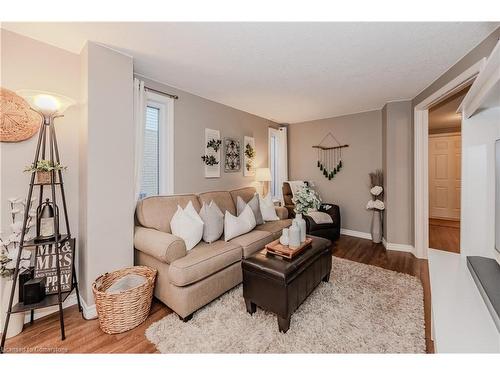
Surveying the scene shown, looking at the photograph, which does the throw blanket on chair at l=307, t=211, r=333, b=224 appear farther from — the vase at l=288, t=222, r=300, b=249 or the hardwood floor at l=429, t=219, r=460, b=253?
the hardwood floor at l=429, t=219, r=460, b=253

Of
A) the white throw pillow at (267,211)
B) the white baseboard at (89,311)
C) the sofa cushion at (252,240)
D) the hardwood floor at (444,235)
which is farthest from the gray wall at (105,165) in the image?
the hardwood floor at (444,235)

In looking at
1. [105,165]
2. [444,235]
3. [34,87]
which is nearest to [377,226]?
[444,235]

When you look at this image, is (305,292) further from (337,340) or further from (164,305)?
(164,305)

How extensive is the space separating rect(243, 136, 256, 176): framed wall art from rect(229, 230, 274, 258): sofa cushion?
1.50 metres

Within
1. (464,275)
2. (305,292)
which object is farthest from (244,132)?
(464,275)

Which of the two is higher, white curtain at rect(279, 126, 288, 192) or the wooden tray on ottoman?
white curtain at rect(279, 126, 288, 192)

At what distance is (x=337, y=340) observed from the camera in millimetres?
1604

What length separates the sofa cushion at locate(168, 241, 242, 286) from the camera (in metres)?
1.81

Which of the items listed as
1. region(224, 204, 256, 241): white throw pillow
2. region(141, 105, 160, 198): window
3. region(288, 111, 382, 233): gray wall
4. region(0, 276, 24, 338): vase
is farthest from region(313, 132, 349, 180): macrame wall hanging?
region(0, 276, 24, 338): vase

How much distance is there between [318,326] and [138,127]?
2573 millimetres

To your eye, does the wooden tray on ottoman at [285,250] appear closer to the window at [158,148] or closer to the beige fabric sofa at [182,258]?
the beige fabric sofa at [182,258]

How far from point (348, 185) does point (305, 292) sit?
2983mm

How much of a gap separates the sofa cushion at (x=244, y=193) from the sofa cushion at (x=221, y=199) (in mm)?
126

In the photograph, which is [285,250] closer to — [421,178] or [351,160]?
[421,178]
